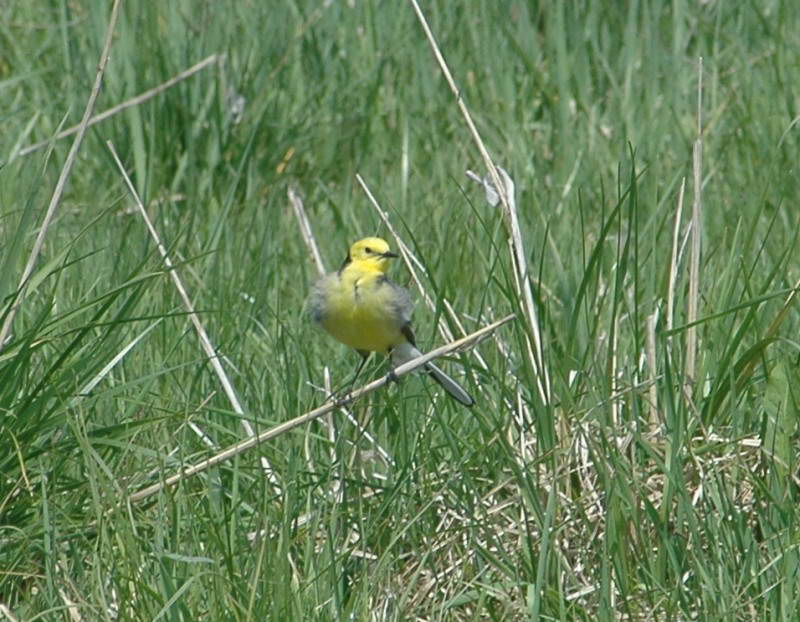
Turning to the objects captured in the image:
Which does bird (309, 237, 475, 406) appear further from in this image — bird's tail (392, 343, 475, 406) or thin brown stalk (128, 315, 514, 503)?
thin brown stalk (128, 315, 514, 503)

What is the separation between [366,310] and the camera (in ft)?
13.2

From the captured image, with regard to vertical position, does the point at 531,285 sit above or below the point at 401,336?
above

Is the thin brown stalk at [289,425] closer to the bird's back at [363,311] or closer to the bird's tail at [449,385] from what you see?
the bird's tail at [449,385]

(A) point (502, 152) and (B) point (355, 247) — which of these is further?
(A) point (502, 152)

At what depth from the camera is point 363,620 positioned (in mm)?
2883

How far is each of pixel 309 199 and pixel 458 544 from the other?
2.70m

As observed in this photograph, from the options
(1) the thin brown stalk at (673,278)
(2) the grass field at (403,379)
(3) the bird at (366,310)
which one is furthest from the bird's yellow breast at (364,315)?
(1) the thin brown stalk at (673,278)

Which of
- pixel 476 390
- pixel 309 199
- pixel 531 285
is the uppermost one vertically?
pixel 531 285

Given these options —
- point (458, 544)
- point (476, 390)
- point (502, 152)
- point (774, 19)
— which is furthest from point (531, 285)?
point (774, 19)

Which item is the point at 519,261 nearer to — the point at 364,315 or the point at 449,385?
the point at 449,385

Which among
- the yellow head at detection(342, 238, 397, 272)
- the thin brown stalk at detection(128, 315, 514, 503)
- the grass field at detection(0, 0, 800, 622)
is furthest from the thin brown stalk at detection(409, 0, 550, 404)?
the yellow head at detection(342, 238, 397, 272)

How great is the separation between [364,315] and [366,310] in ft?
0.07

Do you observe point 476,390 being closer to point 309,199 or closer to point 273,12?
point 309,199

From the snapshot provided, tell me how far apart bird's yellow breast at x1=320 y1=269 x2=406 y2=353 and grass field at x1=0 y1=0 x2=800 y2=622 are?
10 centimetres
